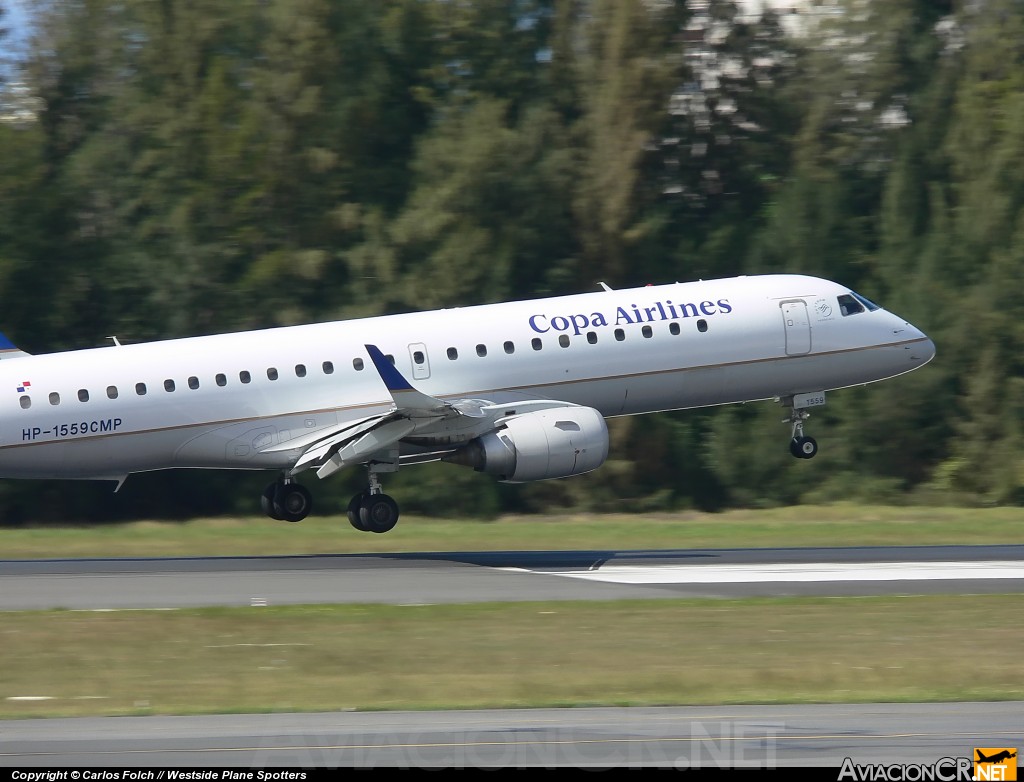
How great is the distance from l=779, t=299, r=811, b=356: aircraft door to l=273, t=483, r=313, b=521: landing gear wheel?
10851 mm

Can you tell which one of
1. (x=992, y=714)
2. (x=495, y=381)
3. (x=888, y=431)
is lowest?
(x=888, y=431)

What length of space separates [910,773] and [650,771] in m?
1.95

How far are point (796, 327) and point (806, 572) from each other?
7.96 metres

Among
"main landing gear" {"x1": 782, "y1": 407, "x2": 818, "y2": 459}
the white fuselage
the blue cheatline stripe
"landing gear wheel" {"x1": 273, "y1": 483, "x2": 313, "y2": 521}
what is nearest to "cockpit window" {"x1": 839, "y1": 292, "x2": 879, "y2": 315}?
the white fuselage

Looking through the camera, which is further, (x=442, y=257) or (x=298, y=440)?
(x=442, y=257)

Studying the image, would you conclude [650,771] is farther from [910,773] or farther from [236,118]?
[236,118]

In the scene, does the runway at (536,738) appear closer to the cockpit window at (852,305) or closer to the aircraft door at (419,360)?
the aircraft door at (419,360)

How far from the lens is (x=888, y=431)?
4678 cm

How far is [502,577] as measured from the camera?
1032 inches

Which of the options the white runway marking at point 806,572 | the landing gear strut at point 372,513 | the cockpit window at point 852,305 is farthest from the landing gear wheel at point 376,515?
the cockpit window at point 852,305

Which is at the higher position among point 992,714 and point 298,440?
point 992,714

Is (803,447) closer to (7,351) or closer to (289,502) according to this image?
(289,502)

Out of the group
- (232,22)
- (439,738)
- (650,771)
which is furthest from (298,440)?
(232,22)

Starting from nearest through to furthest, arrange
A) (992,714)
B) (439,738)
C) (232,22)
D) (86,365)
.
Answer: (439,738) < (992,714) < (86,365) < (232,22)
